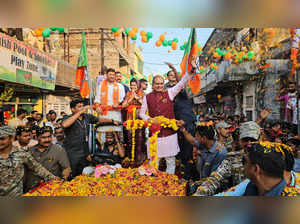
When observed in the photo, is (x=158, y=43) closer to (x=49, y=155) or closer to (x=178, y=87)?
(x=178, y=87)

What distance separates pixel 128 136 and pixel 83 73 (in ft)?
3.43

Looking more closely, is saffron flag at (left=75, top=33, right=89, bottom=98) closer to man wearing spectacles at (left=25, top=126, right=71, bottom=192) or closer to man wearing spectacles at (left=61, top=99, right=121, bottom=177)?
man wearing spectacles at (left=61, top=99, right=121, bottom=177)

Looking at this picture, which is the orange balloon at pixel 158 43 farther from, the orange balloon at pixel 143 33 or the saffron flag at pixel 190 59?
the saffron flag at pixel 190 59

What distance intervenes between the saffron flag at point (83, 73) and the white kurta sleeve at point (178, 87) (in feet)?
3.72

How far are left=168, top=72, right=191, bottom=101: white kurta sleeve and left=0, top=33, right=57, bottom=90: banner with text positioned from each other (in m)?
1.64

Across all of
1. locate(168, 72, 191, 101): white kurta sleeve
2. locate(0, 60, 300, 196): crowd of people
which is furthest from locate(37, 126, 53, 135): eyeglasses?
locate(168, 72, 191, 101): white kurta sleeve

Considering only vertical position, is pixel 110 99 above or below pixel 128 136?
above

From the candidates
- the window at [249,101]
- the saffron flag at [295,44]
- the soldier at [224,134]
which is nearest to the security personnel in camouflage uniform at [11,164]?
the soldier at [224,134]

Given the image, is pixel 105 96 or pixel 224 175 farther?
pixel 105 96

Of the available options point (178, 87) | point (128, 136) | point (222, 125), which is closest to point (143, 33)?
point (178, 87)

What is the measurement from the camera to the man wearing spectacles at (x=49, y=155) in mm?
2445

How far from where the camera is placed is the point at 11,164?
6.96 ft
